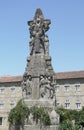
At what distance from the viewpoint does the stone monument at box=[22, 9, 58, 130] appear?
1566 centimetres

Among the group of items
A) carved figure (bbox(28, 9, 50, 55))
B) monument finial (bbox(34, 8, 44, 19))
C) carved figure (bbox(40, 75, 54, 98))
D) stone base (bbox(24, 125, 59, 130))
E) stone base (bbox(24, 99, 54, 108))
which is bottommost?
stone base (bbox(24, 125, 59, 130))

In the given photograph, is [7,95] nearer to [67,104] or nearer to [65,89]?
[65,89]

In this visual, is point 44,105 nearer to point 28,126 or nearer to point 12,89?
point 28,126

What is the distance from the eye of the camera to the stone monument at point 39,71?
617 inches

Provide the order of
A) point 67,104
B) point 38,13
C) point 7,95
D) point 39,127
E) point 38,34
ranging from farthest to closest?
point 7,95 → point 67,104 → point 38,13 → point 38,34 → point 39,127

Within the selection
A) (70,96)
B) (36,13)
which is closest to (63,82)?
(70,96)

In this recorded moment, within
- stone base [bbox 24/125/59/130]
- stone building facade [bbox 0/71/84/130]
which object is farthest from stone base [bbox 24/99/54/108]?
stone building facade [bbox 0/71/84/130]

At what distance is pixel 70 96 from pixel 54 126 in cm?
3326

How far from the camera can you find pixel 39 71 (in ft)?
52.0

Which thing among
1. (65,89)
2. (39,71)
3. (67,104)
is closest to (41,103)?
(39,71)

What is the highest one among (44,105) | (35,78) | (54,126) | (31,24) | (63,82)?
(63,82)

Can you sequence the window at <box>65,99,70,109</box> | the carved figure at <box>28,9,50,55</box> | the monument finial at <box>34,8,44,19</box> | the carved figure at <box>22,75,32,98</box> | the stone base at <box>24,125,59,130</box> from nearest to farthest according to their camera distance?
the stone base at <box>24,125,59,130</box> → the carved figure at <box>22,75,32,98</box> → the carved figure at <box>28,9,50,55</box> → the monument finial at <box>34,8,44,19</box> → the window at <box>65,99,70,109</box>

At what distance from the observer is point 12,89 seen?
168 feet

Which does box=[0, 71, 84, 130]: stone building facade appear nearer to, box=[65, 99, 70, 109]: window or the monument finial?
box=[65, 99, 70, 109]: window
